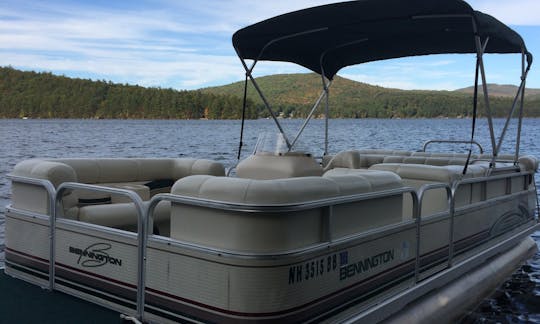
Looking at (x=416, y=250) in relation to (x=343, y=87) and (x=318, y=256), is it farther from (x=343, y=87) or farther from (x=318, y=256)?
(x=343, y=87)

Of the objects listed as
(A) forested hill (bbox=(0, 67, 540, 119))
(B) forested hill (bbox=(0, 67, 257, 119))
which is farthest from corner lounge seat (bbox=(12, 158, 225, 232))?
(B) forested hill (bbox=(0, 67, 257, 119))

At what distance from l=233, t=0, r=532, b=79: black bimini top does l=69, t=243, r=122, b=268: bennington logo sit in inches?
115

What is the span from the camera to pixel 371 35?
623 cm

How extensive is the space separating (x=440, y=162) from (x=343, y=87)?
345 feet

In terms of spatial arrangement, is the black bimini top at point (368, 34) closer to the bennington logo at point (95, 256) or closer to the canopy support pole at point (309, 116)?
the canopy support pole at point (309, 116)

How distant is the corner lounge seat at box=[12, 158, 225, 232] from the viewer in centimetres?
407

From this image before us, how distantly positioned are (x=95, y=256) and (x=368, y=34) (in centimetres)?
395

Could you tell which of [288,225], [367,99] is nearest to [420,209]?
[288,225]

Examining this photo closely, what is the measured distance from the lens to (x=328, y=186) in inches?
133

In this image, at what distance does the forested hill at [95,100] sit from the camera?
98000mm

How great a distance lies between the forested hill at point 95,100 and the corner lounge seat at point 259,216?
305ft

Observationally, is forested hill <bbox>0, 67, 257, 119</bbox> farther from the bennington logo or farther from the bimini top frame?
the bennington logo

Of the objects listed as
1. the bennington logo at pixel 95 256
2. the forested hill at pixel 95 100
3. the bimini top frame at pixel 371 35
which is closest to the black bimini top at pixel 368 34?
the bimini top frame at pixel 371 35

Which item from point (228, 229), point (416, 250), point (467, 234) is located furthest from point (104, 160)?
point (467, 234)
